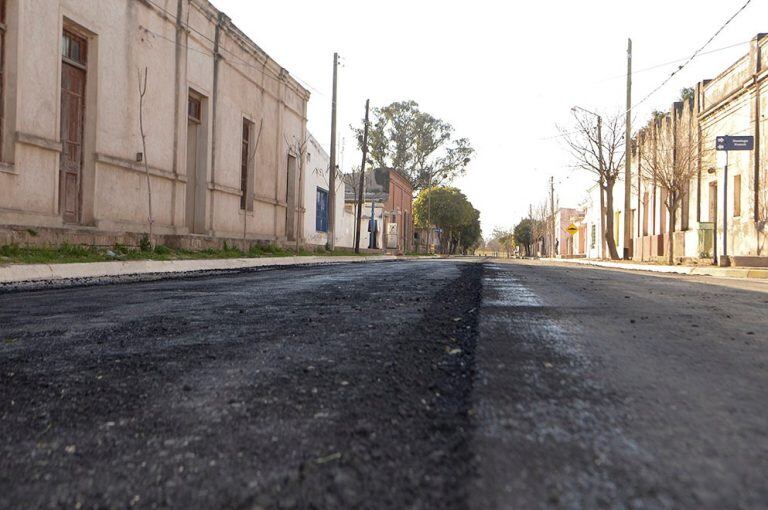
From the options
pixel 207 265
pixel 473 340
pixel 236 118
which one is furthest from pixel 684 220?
pixel 473 340

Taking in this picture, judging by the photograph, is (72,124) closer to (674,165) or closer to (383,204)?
(674,165)

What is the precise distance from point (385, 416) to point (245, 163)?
19407 millimetres

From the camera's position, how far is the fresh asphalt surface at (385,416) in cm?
110

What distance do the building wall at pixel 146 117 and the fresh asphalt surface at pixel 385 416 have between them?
8196 mm

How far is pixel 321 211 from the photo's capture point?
98.2ft

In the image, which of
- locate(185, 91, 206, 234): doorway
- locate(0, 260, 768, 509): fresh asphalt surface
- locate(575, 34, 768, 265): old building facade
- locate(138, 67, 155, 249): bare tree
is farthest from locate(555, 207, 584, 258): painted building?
locate(0, 260, 768, 509): fresh asphalt surface

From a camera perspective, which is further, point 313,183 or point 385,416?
point 313,183

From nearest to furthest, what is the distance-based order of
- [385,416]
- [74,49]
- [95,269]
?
[385,416]
[95,269]
[74,49]

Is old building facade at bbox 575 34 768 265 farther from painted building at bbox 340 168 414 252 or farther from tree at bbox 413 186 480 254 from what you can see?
tree at bbox 413 186 480 254

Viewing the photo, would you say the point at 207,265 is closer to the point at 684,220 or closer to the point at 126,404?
the point at 126,404

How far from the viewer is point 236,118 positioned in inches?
741

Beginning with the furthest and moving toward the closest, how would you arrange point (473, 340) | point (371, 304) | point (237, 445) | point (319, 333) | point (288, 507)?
point (371, 304) < point (319, 333) < point (473, 340) < point (237, 445) < point (288, 507)

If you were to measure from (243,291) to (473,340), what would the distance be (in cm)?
364

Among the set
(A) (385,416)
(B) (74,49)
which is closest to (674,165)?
(B) (74,49)
